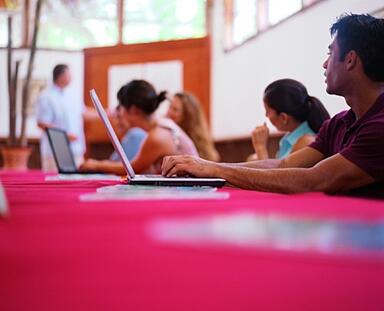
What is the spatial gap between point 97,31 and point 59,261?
5989 millimetres

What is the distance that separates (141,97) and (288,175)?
1748 mm

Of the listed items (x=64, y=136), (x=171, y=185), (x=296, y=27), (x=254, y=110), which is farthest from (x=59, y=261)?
(x=254, y=110)

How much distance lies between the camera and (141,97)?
119 inches

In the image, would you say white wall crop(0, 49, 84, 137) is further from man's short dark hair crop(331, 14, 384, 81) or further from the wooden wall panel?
man's short dark hair crop(331, 14, 384, 81)

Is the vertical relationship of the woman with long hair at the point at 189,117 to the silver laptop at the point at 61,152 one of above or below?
above

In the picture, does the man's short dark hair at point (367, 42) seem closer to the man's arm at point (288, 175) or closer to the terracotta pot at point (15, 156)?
the man's arm at point (288, 175)

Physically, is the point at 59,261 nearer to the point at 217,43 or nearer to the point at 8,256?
the point at 8,256

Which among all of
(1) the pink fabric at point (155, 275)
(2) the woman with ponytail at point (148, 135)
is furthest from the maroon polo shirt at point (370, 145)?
(2) the woman with ponytail at point (148, 135)

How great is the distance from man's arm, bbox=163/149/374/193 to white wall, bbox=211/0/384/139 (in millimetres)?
921

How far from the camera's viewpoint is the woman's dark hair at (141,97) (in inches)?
119

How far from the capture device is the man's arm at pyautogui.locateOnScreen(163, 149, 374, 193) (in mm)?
1273

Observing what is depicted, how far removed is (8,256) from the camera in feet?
1.51

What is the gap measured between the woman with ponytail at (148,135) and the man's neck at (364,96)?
50.7 inches

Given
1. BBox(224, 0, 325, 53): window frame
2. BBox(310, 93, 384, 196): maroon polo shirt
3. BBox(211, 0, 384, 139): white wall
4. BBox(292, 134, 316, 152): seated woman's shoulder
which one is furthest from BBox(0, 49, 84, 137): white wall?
BBox(310, 93, 384, 196): maroon polo shirt
